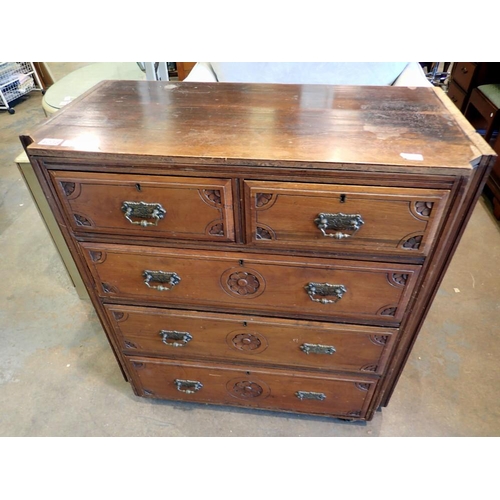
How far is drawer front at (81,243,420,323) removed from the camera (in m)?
0.93

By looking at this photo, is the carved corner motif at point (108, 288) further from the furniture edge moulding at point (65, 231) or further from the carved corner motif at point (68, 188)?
the carved corner motif at point (68, 188)

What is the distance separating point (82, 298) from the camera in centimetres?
182

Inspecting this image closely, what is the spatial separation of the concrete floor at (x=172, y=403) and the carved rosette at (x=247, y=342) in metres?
0.38

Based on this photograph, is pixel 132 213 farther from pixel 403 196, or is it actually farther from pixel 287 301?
pixel 403 196

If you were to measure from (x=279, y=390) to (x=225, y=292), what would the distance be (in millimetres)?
457

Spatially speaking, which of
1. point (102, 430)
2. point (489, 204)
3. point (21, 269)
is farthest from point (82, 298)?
point (489, 204)

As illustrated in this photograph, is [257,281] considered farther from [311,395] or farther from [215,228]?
[311,395]

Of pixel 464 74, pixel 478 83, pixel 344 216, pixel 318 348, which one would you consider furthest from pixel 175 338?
pixel 464 74

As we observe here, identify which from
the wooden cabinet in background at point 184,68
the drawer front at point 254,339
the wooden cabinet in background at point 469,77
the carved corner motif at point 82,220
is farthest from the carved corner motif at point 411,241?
the wooden cabinet in background at point 184,68

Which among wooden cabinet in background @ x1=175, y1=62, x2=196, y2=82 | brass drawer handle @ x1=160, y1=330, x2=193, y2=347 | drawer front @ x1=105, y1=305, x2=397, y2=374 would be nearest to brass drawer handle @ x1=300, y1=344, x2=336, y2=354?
drawer front @ x1=105, y1=305, x2=397, y2=374

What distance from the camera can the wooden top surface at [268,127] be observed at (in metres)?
0.79

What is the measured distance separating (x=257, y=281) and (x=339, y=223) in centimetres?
27

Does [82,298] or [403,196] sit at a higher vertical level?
[403,196]

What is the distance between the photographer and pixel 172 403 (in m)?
1.42
